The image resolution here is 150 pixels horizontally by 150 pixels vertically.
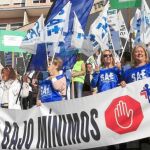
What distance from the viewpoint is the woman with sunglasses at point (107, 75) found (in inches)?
271

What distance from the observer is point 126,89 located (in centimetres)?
615

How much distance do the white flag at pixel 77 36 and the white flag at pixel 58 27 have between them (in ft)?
0.57

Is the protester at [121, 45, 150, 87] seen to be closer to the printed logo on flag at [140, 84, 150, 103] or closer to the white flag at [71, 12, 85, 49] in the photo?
the printed logo on flag at [140, 84, 150, 103]

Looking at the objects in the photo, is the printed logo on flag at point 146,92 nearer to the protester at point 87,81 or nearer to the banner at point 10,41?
the protester at point 87,81

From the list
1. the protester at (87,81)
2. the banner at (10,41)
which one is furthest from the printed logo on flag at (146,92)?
the banner at (10,41)

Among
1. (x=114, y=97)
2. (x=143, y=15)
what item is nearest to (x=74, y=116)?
(x=114, y=97)

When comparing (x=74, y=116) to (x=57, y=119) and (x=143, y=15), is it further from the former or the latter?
(x=143, y=15)

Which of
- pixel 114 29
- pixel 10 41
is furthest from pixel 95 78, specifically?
pixel 10 41

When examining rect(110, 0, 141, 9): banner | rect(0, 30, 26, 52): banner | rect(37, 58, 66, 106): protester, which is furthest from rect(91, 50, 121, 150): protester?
rect(0, 30, 26, 52): banner

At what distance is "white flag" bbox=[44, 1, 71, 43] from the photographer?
8531mm

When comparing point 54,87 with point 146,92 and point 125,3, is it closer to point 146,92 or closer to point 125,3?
point 146,92

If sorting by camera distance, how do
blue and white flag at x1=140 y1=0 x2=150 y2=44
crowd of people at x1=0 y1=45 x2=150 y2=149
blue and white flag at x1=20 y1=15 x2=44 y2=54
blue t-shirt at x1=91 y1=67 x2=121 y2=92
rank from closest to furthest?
crowd of people at x1=0 y1=45 x2=150 y2=149, blue t-shirt at x1=91 y1=67 x2=121 y2=92, blue and white flag at x1=140 y1=0 x2=150 y2=44, blue and white flag at x1=20 y1=15 x2=44 y2=54

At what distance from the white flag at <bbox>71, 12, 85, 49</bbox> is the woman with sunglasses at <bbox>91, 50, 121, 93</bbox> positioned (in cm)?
163

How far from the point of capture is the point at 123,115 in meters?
6.08
